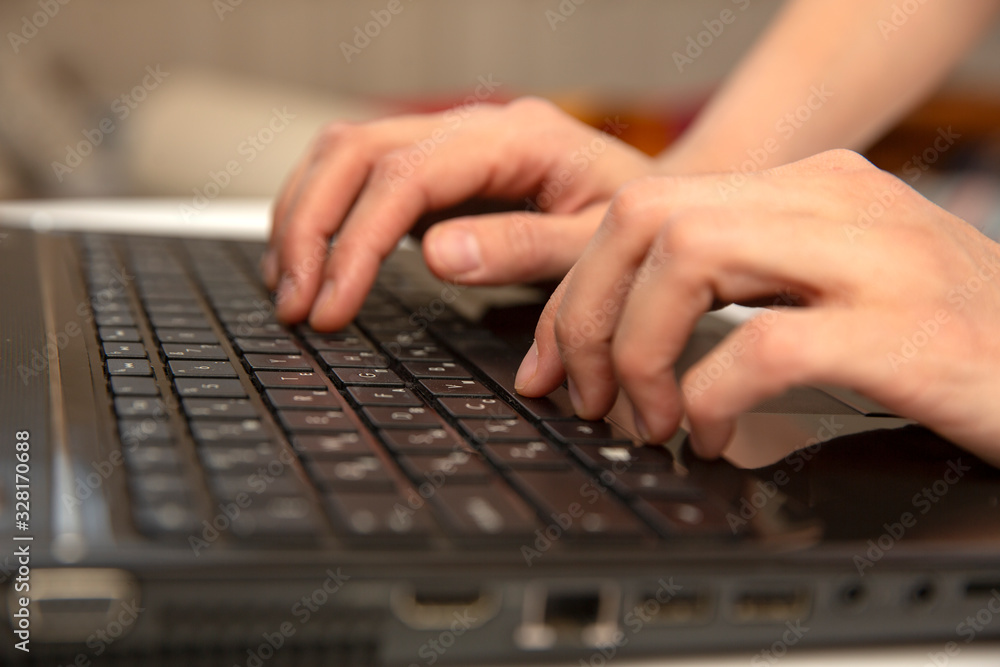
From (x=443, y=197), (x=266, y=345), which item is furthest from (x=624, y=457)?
(x=443, y=197)

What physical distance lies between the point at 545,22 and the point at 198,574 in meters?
2.68

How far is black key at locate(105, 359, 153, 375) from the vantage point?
419mm

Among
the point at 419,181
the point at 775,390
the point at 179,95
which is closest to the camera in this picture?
the point at 775,390

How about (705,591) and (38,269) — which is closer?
(705,591)

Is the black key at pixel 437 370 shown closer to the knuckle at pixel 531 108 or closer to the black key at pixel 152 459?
the black key at pixel 152 459

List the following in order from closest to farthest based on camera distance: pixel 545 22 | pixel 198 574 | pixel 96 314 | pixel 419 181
→ pixel 198 574
pixel 96 314
pixel 419 181
pixel 545 22

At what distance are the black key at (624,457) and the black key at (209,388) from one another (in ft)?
0.51

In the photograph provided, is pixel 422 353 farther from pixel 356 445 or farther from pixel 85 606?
pixel 85 606

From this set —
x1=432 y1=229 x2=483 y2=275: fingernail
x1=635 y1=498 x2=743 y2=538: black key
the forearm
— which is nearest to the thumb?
x1=432 y1=229 x2=483 y2=275: fingernail

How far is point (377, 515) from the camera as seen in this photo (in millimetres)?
275

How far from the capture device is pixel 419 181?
0.65 meters

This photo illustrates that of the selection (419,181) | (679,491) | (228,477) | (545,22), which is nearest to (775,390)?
(679,491)

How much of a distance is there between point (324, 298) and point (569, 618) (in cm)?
36

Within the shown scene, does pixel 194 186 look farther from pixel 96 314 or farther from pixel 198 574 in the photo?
pixel 198 574
